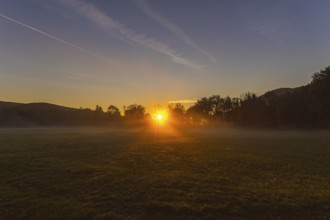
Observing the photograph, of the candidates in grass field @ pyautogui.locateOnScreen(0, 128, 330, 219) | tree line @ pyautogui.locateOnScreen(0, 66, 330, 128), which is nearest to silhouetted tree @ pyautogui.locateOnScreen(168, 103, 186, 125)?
tree line @ pyautogui.locateOnScreen(0, 66, 330, 128)

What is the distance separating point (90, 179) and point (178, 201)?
6155 mm

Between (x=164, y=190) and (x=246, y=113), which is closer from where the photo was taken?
(x=164, y=190)

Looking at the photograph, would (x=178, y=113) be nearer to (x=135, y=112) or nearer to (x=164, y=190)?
(x=135, y=112)

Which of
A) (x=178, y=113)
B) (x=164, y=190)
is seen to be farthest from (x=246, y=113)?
(x=164, y=190)

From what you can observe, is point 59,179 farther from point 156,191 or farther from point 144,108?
point 144,108

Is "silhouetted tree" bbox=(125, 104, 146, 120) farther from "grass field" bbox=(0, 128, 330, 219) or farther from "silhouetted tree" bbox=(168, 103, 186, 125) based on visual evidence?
"grass field" bbox=(0, 128, 330, 219)

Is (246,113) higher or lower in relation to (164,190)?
higher

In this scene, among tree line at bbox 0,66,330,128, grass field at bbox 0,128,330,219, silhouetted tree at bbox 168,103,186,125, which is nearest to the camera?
grass field at bbox 0,128,330,219

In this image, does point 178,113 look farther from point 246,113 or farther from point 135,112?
point 246,113

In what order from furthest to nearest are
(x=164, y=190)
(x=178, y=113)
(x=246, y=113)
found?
(x=178, y=113) < (x=246, y=113) < (x=164, y=190)

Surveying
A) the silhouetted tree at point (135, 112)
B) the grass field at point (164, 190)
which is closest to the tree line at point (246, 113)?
the silhouetted tree at point (135, 112)

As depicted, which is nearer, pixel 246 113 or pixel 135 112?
pixel 246 113

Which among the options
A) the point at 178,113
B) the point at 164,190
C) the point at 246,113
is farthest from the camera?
the point at 178,113

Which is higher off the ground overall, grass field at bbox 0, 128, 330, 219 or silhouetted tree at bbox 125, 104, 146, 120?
silhouetted tree at bbox 125, 104, 146, 120
